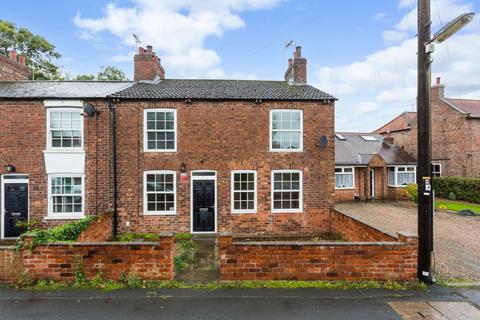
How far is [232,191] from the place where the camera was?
10609mm

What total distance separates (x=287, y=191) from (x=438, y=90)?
20.5 metres

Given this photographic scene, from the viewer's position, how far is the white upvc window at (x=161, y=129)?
10531mm

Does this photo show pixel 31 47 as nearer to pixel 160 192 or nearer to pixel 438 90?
pixel 160 192

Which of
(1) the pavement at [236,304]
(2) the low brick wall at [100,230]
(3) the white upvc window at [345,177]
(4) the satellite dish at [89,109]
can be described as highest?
(4) the satellite dish at [89,109]

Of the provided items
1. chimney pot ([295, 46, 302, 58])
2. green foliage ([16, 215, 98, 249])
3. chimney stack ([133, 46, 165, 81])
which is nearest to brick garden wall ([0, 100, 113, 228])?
green foliage ([16, 215, 98, 249])

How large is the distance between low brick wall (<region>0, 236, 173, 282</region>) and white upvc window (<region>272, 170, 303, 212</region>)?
19.6ft

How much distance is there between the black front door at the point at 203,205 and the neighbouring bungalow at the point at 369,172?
11686 mm

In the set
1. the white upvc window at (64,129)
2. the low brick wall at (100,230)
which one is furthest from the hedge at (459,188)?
the white upvc window at (64,129)

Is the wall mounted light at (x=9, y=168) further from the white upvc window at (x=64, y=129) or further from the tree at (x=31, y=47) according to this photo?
the tree at (x=31, y=47)

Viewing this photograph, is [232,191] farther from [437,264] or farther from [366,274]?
[437,264]

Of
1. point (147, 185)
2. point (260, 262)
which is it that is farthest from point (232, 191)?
point (260, 262)

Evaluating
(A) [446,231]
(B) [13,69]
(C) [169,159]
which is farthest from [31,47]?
(A) [446,231]

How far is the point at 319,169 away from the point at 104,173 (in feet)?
29.3

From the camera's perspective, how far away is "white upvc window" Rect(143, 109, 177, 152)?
10.5 metres
